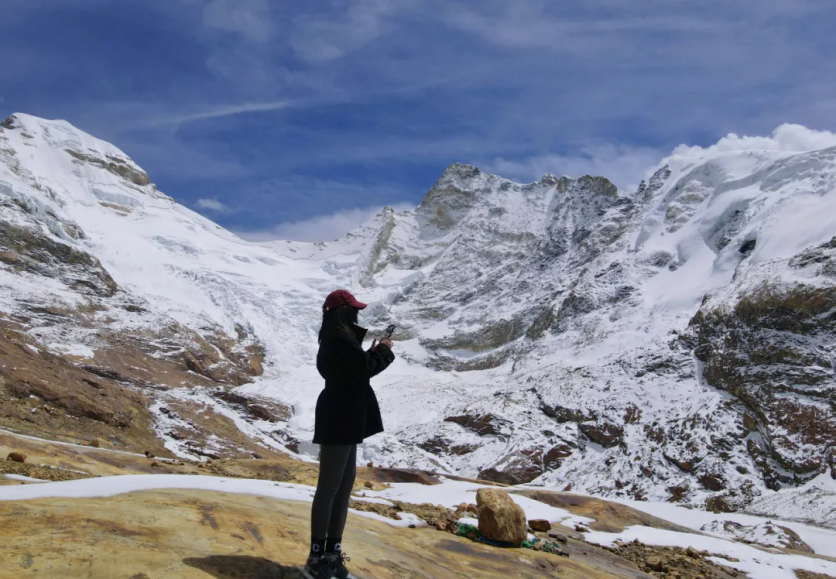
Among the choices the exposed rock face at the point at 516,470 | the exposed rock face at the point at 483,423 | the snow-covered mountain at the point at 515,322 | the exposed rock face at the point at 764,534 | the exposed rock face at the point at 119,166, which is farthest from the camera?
the exposed rock face at the point at 119,166

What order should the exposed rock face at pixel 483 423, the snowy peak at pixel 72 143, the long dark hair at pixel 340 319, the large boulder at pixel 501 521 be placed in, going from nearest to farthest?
the long dark hair at pixel 340 319 → the large boulder at pixel 501 521 → the exposed rock face at pixel 483 423 → the snowy peak at pixel 72 143

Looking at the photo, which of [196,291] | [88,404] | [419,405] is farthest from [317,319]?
[88,404]

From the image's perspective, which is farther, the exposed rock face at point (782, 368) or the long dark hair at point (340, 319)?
the exposed rock face at point (782, 368)

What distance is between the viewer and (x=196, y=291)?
85875mm

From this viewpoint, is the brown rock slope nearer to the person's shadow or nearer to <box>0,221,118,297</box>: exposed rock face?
the person's shadow

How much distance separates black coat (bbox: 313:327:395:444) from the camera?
526 cm

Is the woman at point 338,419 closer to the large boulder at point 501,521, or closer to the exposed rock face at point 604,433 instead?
the large boulder at point 501,521

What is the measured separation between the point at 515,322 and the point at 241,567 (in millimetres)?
94343

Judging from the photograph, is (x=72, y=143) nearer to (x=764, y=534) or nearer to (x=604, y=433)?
(x=604, y=433)

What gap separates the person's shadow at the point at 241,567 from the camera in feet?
14.9

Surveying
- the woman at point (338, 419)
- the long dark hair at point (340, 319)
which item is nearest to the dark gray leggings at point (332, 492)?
the woman at point (338, 419)

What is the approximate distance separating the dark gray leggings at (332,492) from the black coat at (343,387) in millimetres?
121

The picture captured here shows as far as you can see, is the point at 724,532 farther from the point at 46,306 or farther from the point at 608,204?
the point at 608,204

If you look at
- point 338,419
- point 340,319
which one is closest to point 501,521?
point 338,419
